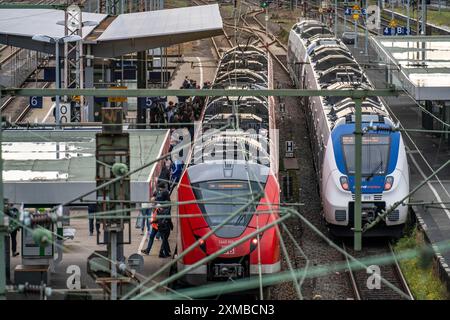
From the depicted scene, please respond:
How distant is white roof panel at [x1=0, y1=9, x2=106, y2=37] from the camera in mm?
33906

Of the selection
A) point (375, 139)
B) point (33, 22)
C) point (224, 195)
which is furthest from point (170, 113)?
point (224, 195)

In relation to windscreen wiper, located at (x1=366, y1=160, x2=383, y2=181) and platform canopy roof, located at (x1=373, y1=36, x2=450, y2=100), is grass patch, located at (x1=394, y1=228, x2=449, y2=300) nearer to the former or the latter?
windscreen wiper, located at (x1=366, y1=160, x2=383, y2=181)

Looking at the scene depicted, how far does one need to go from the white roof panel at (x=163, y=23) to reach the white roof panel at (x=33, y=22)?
0.95 m

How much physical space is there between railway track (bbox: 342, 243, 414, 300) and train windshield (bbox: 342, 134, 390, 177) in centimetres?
158

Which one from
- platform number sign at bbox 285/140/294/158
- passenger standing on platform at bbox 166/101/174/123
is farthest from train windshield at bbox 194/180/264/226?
passenger standing on platform at bbox 166/101/174/123

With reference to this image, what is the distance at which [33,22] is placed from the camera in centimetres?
3747

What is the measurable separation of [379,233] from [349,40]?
1458 inches

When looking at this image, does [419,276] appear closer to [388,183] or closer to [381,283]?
[381,283]

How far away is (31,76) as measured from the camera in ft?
Result: 155

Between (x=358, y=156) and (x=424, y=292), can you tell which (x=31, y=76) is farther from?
(x=358, y=156)

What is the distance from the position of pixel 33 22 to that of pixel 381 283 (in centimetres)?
1923

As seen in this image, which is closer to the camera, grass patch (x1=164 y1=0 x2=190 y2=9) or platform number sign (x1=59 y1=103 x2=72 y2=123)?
platform number sign (x1=59 y1=103 x2=72 y2=123)

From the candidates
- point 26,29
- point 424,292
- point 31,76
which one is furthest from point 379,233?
point 31,76

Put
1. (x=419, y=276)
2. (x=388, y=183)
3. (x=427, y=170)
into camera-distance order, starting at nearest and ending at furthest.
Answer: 1. (x=419, y=276)
2. (x=388, y=183)
3. (x=427, y=170)
